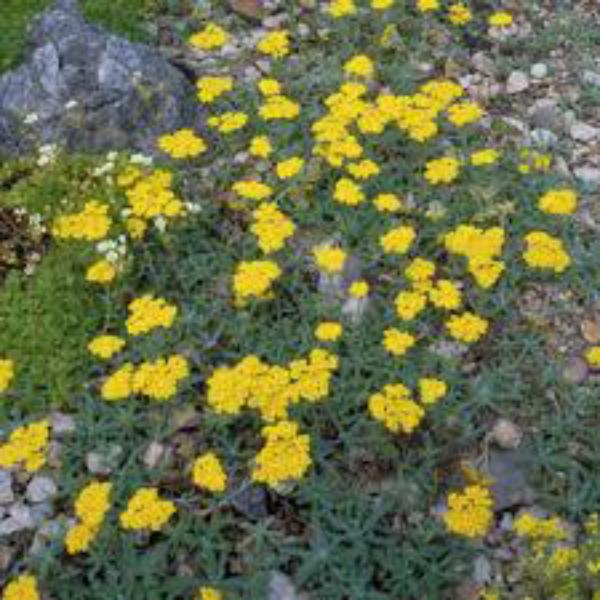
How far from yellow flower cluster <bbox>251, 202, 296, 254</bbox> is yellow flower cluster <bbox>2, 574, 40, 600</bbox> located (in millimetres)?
1920

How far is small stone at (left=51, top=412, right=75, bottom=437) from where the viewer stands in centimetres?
488

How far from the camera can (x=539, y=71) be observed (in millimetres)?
6785

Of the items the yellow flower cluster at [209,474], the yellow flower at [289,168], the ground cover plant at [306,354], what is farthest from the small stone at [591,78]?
the yellow flower cluster at [209,474]

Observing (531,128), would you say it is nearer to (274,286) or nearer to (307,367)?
(274,286)

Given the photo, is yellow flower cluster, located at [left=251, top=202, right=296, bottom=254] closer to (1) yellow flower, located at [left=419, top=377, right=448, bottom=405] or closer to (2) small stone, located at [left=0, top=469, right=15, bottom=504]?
(1) yellow flower, located at [left=419, top=377, right=448, bottom=405]

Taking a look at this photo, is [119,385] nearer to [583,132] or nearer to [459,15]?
[583,132]

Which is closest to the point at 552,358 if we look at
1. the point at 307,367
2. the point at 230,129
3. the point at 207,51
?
the point at 307,367

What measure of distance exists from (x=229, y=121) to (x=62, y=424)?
194cm

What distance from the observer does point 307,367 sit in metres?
4.74

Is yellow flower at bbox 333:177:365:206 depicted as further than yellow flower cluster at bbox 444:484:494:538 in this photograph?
Yes

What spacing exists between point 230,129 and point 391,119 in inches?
34.2

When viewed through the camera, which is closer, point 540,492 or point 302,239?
point 540,492

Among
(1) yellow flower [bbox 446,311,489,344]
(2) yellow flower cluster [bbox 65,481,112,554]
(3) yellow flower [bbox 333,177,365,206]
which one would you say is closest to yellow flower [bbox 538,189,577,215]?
(1) yellow flower [bbox 446,311,489,344]

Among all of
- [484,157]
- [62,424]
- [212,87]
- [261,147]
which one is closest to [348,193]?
[261,147]
